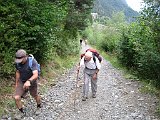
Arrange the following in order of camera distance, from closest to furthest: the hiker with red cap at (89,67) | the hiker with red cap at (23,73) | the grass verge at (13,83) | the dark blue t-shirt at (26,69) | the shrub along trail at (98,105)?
the hiker with red cap at (23,73) < the dark blue t-shirt at (26,69) < the shrub along trail at (98,105) < the grass verge at (13,83) < the hiker with red cap at (89,67)

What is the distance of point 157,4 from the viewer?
11.6 m

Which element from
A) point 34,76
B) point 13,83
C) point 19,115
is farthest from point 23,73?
point 13,83

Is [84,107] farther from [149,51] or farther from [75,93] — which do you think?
[149,51]

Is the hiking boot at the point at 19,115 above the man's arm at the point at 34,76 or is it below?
below

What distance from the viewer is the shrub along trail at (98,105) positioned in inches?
386

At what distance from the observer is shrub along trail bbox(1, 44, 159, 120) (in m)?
9.81

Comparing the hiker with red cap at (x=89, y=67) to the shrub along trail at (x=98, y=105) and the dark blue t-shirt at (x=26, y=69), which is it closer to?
the shrub along trail at (x=98, y=105)

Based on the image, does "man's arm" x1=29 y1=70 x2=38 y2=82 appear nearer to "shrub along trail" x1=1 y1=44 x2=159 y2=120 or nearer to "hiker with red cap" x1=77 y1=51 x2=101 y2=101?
"shrub along trail" x1=1 y1=44 x2=159 y2=120

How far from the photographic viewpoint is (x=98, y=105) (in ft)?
37.1

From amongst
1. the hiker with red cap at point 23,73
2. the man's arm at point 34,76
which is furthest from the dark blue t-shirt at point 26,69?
the man's arm at point 34,76

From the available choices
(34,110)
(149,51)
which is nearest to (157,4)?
(149,51)

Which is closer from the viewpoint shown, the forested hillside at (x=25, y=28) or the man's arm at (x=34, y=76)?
the man's arm at (x=34, y=76)

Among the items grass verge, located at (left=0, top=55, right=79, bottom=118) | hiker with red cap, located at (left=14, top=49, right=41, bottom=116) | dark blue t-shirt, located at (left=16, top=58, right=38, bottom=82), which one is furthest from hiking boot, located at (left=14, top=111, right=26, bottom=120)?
dark blue t-shirt, located at (left=16, top=58, right=38, bottom=82)

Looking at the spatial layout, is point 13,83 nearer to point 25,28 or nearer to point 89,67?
point 25,28
